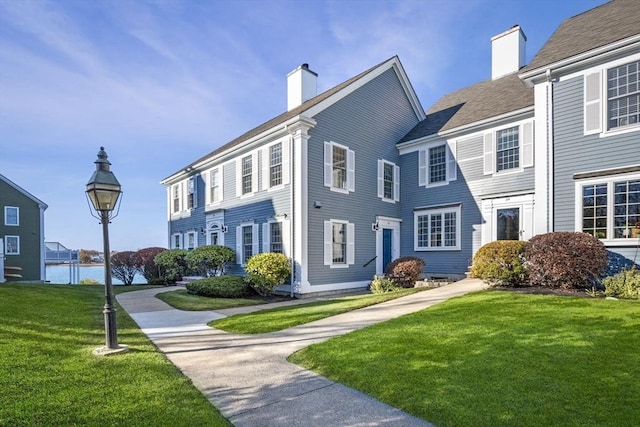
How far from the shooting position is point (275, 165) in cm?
1404

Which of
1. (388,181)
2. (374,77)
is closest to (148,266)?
(388,181)

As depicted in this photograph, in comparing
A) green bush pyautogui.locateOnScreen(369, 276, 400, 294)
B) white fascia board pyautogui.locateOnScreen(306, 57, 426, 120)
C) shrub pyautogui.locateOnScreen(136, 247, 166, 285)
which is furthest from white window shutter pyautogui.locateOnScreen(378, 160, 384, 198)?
shrub pyautogui.locateOnScreen(136, 247, 166, 285)

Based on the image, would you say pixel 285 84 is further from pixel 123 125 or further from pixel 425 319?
pixel 425 319

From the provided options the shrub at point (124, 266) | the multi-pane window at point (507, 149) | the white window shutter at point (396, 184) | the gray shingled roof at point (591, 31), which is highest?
the gray shingled roof at point (591, 31)

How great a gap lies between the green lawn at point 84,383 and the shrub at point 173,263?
1116 centimetres

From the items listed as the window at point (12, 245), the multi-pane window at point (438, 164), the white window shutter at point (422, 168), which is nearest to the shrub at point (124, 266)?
the window at point (12, 245)

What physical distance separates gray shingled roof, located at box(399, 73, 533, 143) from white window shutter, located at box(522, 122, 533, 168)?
750 mm

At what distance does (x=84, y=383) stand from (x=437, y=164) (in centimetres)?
1390

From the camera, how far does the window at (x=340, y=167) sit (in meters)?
13.5

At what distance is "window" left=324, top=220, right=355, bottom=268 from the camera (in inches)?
520

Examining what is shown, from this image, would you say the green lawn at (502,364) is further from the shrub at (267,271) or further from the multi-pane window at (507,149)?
the multi-pane window at (507,149)

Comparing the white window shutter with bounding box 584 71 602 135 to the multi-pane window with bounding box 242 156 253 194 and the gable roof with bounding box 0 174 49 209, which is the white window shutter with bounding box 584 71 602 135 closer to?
the multi-pane window with bounding box 242 156 253 194

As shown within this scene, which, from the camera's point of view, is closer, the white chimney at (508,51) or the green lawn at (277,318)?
the green lawn at (277,318)

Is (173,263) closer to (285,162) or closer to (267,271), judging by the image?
(267,271)
